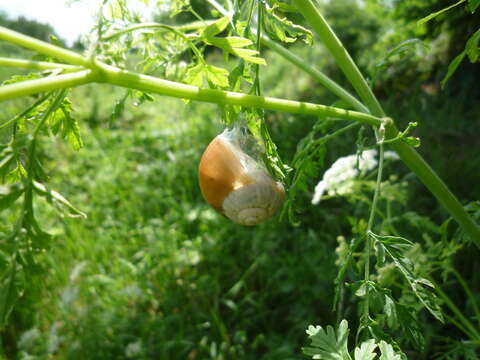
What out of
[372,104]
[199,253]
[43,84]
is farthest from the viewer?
[199,253]

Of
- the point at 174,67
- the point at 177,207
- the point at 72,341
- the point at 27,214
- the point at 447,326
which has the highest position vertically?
the point at 174,67

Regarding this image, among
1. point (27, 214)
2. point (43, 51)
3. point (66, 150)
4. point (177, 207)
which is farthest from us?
point (66, 150)

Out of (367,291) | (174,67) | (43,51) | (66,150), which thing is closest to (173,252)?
(174,67)

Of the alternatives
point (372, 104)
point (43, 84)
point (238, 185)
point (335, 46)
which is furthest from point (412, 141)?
point (43, 84)

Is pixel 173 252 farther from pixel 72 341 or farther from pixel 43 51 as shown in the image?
pixel 43 51

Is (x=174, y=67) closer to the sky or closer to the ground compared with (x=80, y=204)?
closer to the sky

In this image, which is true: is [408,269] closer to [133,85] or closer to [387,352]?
[387,352]
